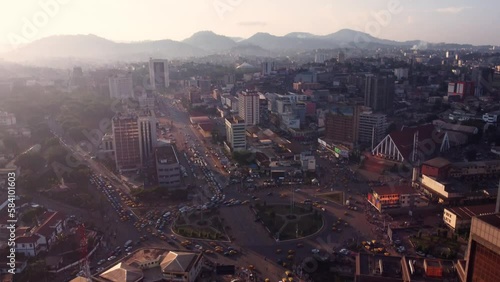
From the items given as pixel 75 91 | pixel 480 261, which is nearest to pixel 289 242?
pixel 480 261

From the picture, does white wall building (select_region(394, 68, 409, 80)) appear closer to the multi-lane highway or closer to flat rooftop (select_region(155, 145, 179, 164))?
the multi-lane highway

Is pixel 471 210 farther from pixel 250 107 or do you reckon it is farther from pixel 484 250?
pixel 250 107

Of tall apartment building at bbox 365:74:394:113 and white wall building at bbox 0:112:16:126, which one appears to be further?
tall apartment building at bbox 365:74:394:113

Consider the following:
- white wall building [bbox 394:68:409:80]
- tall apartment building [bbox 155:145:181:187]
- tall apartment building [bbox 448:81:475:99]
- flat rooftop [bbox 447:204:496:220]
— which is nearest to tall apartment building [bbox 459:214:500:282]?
flat rooftop [bbox 447:204:496:220]

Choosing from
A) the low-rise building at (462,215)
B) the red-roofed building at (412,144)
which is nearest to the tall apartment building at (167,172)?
the low-rise building at (462,215)

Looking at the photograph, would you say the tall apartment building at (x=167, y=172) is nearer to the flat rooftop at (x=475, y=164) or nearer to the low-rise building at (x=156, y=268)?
the low-rise building at (x=156, y=268)

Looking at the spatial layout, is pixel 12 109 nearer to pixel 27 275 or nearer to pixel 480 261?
pixel 27 275
